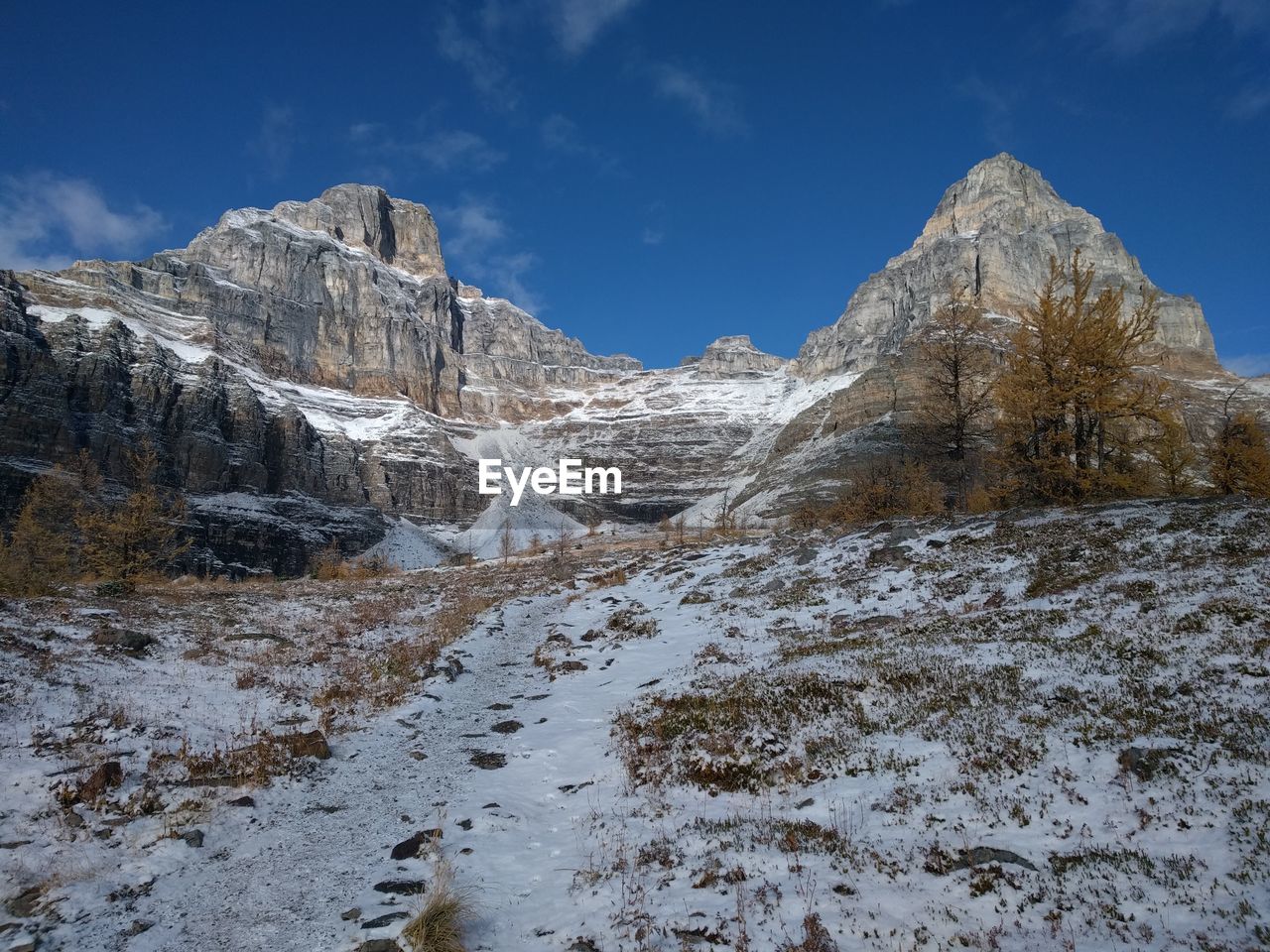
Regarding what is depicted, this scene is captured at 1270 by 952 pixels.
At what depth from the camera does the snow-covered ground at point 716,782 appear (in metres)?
6.12

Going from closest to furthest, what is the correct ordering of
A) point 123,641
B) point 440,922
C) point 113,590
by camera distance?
point 440,922 → point 123,641 → point 113,590

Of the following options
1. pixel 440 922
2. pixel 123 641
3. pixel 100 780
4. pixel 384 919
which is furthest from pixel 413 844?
pixel 123 641

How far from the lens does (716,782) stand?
984cm

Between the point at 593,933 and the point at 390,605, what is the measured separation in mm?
28849

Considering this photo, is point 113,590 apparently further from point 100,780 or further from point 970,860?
point 970,860

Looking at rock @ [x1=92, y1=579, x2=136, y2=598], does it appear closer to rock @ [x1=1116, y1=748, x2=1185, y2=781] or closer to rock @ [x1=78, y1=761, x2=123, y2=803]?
rock @ [x1=78, y1=761, x2=123, y2=803]

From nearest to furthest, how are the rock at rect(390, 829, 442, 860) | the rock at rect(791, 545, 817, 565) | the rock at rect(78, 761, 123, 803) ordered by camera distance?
the rock at rect(390, 829, 442, 860)
the rock at rect(78, 761, 123, 803)
the rock at rect(791, 545, 817, 565)

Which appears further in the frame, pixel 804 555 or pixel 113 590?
pixel 804 555

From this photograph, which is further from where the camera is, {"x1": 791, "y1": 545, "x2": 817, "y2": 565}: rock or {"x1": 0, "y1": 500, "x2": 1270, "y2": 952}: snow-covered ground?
{"x1": 791, "y1": 545, "x2": 817, "y2": 565}: rock

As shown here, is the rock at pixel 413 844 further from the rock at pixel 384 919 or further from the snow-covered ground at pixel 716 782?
the rock at pixel 384 919

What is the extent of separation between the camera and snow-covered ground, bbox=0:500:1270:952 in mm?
6125

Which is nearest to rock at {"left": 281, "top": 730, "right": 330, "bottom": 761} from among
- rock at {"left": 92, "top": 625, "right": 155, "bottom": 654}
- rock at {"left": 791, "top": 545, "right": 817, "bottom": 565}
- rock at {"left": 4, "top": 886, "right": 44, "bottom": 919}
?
rock at {"left": 4, "top": 886, "right": 44, "bottom": 919}

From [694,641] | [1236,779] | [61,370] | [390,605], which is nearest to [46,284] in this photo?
[61,370]

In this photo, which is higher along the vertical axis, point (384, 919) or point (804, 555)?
point (804, 555)
